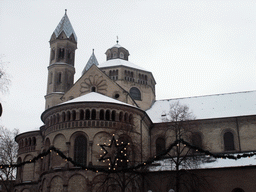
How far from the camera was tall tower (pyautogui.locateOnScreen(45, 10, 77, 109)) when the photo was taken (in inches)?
1860

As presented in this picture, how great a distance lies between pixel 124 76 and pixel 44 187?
18.6m

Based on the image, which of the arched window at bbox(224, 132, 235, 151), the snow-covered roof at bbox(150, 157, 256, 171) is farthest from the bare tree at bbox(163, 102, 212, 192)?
the arched window at bbox(224, 132, 235, 151)

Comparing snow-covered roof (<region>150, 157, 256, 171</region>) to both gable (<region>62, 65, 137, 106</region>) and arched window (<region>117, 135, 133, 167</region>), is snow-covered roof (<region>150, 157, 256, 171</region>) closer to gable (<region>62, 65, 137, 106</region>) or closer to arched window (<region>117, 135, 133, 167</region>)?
arched window (<region>117, 135, 133, 167</region>)

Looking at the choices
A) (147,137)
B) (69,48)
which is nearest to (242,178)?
(147,137)

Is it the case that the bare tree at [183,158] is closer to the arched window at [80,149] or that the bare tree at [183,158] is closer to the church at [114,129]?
the church at [114,129]

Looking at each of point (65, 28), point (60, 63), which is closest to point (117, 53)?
point (65, 28)

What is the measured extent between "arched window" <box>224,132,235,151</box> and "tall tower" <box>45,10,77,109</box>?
21539 mm

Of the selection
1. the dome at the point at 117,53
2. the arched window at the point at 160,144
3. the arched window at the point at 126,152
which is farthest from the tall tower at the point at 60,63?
the arched window at the point at 126,152

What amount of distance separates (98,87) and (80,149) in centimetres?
882

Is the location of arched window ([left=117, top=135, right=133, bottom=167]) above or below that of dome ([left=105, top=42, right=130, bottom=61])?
below

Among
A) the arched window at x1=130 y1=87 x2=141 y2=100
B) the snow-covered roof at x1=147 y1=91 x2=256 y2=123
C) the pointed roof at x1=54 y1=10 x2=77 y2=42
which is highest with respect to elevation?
the pointed roof at x1=54 y1=10 x2=77 y2=42

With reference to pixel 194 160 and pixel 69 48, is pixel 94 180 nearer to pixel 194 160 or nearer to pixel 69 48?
pixel 194 160

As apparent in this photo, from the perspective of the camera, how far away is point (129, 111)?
37000mm

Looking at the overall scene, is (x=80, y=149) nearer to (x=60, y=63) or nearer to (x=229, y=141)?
(x=60, y=63)
